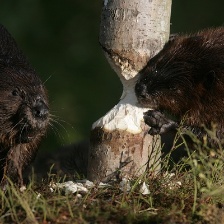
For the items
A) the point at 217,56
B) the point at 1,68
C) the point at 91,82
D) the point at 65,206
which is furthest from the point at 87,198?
the point at 91,82

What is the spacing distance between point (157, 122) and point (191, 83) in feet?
1.22

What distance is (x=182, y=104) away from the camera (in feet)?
18.2

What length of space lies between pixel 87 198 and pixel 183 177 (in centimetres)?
58

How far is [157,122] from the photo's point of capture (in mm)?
5297

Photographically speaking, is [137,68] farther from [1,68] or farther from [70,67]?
[70,67]

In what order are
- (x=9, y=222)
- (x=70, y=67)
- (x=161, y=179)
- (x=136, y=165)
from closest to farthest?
(x=9, y=222), (x=161, y=179), (x=136, y=165), (x=70, y=67)

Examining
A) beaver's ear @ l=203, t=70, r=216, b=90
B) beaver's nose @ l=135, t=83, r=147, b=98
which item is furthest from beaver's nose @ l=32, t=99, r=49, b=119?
beaver's ear @ l=203, t=70, r=216, b=90

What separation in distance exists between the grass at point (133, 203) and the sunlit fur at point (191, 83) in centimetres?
68

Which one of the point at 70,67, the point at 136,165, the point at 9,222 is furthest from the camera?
the point at 70,67

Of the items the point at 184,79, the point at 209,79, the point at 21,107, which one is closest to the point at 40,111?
the point at 21,107

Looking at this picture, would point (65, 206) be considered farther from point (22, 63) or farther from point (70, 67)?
point (70, 67)

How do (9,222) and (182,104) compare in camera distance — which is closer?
(9,222)

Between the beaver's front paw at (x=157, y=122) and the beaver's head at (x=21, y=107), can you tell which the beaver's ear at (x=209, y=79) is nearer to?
the beaver's front paw at (x=157, y=122)

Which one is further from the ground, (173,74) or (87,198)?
(173,74)
